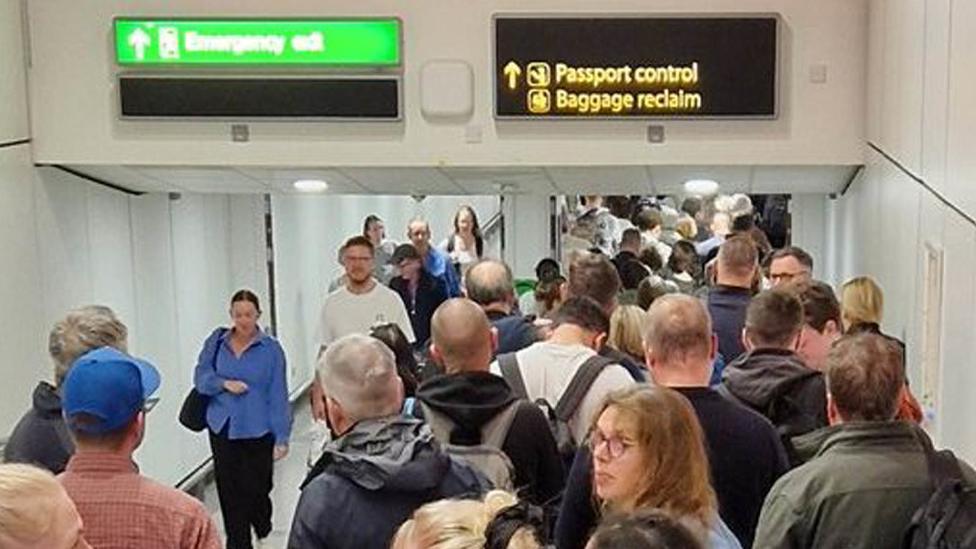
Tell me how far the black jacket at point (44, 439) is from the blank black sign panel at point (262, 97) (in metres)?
2.78

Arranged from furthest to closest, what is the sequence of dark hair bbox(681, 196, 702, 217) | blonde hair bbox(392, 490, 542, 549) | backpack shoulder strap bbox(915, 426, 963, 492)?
1. dark hair bbox(681, 196, 702, 217)
2. backpack shoulder strap bbox(915, 426, 963, 492)
3. blonde hair bbox(392, 490, 542, 549)

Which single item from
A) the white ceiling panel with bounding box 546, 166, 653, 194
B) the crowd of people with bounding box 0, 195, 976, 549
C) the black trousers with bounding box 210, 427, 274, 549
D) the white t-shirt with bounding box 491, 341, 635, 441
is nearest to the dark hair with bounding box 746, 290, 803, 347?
the crowd of people with bounding box 0, 195, 976, 549

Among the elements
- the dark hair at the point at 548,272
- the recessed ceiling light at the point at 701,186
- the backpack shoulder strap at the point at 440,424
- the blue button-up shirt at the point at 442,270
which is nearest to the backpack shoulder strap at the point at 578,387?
the backpack shoulder strap at the point at 440,424

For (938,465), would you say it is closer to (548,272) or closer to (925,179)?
(925,179)

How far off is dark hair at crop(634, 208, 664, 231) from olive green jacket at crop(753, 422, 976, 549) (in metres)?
9.57

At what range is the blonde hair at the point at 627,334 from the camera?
493cm

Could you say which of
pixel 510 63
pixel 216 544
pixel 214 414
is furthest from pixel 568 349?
pixel 214 414

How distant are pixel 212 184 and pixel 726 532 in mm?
5299

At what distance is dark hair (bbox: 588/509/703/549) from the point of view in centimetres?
170

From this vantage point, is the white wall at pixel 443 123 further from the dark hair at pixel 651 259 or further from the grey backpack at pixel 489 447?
the dark hair at pixel 651 259

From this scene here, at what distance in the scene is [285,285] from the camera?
10.4m

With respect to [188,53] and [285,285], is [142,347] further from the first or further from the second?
[285,285]

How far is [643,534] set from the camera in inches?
67.4

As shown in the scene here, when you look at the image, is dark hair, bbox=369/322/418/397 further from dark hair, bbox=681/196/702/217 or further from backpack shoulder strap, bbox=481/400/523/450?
dark hair, bbox=681/196/702/217
